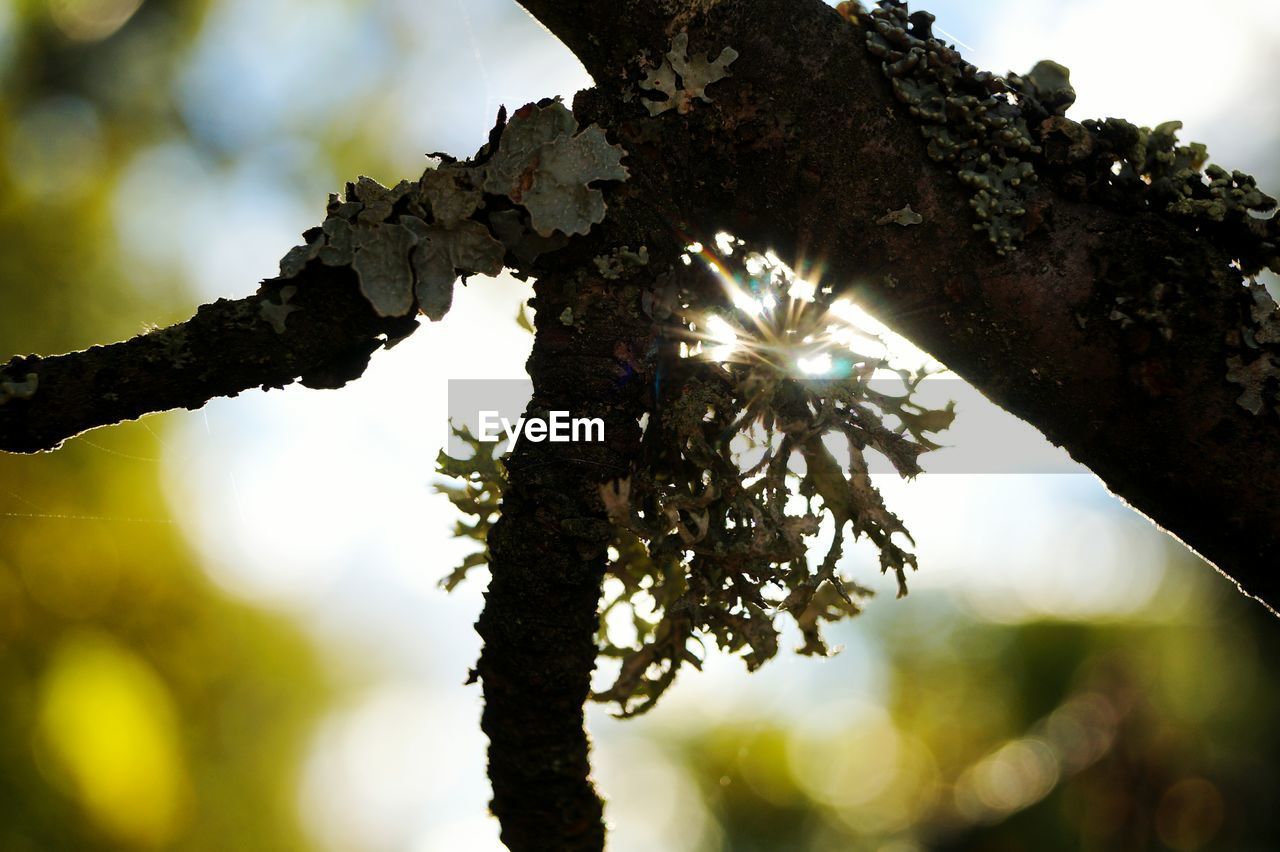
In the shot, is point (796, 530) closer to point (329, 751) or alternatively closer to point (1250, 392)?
point (1250, 392)

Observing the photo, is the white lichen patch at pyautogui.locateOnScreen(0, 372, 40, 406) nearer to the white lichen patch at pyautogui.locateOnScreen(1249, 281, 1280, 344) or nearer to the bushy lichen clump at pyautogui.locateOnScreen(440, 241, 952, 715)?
the bushy lichen clump at pyautogui.locateOnScreen(440, 241, 952, 715)

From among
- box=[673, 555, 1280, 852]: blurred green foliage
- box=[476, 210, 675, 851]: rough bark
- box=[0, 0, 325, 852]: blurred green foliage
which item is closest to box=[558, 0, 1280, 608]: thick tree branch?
box=[476, 210, 675, 851]: rough bark

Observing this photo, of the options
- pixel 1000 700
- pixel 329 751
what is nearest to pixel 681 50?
pixel 329 751

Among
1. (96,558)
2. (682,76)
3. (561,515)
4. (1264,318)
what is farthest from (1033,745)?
(682,76)

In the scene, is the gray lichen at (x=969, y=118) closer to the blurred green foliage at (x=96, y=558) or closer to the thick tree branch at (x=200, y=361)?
the thick tree branch at (x=200, y=361)

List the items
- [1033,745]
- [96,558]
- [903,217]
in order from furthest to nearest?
[1033,745], [96,558], [903,217]

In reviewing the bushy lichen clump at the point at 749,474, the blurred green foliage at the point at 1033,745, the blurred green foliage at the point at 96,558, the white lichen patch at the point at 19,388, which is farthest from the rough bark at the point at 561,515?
the blurred green foliage at the point at 1033,745

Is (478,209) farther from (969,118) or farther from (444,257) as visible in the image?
(969,118)
